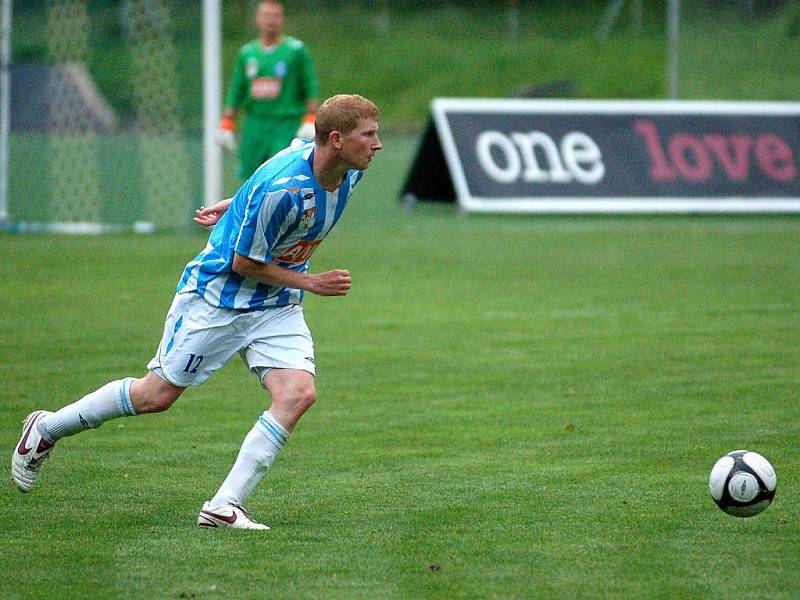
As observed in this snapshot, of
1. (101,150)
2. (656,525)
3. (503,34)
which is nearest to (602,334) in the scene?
(656,525)

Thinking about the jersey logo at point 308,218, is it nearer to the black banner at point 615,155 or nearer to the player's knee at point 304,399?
the player's knee at point 304,399

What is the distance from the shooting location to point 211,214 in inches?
232

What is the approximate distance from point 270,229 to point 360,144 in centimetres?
47

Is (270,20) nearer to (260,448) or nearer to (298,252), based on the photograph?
(298,252)

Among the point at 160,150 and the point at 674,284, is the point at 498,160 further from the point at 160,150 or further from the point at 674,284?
the point at 674,284

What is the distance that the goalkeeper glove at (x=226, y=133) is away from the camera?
14786 millimetres

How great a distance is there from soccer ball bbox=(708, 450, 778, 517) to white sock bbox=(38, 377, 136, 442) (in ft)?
7.62

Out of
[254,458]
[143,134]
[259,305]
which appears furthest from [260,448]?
[143,134]

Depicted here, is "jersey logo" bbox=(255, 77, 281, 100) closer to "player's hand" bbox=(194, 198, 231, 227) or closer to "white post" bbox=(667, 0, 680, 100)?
"white post" bbox=(667, 0, 680, 100)

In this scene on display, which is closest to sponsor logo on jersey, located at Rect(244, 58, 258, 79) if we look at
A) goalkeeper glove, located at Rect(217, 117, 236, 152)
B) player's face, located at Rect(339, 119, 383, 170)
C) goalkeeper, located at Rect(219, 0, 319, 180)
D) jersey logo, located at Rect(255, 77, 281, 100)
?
goalkeeper, located at Rect(219, 0, 319, 180)

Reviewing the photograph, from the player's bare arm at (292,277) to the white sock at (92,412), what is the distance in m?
0.71

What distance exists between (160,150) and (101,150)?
646 cm

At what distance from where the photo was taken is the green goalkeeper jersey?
1412cm

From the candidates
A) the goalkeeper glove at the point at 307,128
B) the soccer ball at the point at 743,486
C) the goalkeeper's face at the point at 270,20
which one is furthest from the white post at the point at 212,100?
the soccer ball at the point at 743,486
